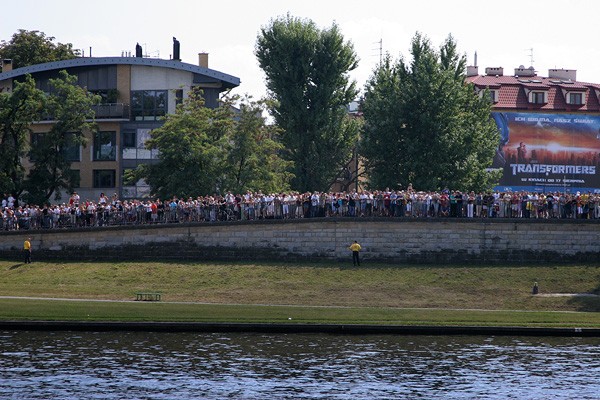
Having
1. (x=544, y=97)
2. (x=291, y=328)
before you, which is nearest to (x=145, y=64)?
(x=544, y=97)

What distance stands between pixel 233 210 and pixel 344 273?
25.9 feet

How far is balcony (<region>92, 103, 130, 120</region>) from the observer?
79125mm

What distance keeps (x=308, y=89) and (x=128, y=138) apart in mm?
12662

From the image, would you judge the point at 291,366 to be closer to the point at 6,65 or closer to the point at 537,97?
the point at 6,65

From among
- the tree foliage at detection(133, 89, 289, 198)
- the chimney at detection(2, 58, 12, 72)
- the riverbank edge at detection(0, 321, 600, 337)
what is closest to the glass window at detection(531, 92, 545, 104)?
the tree foliage at detection(133, 89, 289, 198)

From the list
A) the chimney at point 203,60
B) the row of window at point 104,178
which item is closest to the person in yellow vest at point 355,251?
the row of window at point 104,178

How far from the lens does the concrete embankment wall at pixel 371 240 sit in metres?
60.5

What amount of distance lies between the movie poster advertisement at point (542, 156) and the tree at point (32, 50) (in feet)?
115

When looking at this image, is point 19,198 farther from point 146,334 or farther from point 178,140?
point 146,334

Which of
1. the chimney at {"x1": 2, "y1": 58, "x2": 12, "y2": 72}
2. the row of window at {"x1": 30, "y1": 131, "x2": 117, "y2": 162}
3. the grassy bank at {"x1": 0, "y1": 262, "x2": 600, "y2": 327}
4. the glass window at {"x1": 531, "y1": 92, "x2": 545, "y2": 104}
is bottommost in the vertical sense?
the grassy bank at {"x1": 0, "y1": 262, "x2": 600, "y2": 327}

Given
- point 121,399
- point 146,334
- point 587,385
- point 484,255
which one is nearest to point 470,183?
point 484,255

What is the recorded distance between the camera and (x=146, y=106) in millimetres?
79688

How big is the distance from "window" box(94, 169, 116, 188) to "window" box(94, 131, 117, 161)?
84 centimetres

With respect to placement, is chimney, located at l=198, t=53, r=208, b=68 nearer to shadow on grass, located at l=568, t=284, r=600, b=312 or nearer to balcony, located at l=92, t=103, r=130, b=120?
balcony, located at l=92, t=103, r=130, b=120
